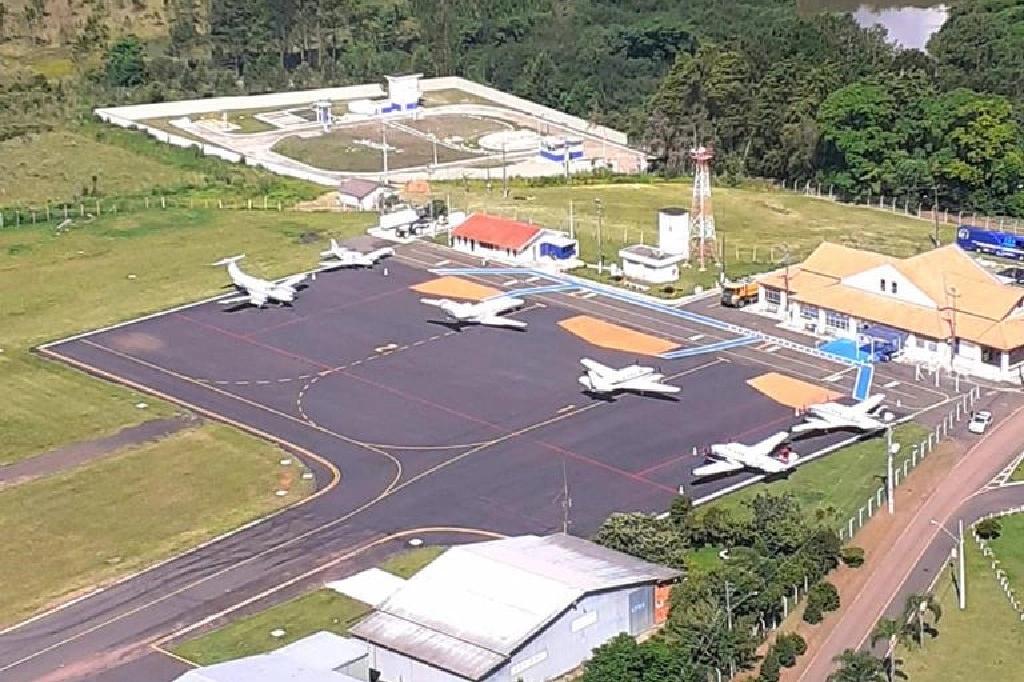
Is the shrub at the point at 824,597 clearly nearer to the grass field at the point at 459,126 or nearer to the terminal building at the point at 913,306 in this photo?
the terminal building at the point at 913,306

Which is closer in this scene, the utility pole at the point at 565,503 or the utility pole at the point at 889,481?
the utility pole at the point at 565,503

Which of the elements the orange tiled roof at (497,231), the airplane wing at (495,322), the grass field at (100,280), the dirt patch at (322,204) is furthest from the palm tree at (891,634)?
the dirt patch at (322,204)

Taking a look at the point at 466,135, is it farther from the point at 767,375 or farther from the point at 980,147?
the point at 767,375

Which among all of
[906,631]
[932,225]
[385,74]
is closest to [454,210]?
[932,225]

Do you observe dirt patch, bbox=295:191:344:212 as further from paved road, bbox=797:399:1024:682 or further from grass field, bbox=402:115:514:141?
paved road, bbox=797:399:1024:682

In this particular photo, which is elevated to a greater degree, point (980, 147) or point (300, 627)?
point (980, 147)
